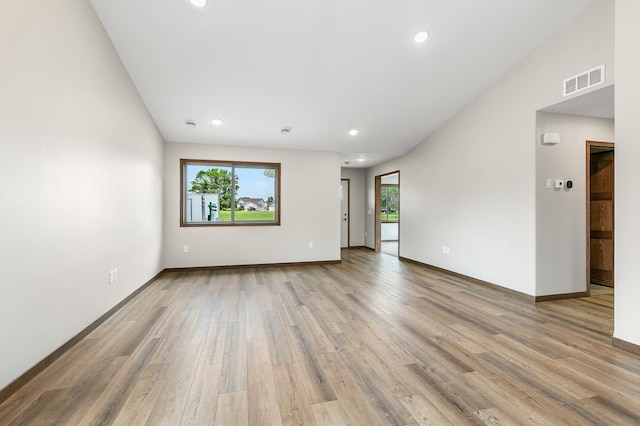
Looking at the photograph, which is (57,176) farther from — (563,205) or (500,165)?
(563,205)

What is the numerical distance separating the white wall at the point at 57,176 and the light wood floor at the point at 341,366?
33 cm

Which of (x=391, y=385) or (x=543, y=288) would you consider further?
(x=543, y=288)

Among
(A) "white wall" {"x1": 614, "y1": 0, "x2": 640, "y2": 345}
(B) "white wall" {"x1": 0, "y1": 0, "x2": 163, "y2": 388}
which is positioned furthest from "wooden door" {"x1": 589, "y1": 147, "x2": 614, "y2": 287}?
(B) "white wall" {"x1": 0, "y1": 0, "x2": 163, "y2": 388}

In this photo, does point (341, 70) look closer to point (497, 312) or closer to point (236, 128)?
point (236, 128)

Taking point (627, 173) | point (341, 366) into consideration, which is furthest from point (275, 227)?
point (627, 173)

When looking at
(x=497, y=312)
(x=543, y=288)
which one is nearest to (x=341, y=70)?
(x=497, y=312)

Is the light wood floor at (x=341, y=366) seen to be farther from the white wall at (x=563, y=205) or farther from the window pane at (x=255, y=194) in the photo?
the window pane at (x=255, y=194)

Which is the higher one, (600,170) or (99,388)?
(600,170)

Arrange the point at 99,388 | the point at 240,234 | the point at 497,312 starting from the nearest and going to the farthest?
the point at 99,388 → the point at 497,312 → the point at 240,234

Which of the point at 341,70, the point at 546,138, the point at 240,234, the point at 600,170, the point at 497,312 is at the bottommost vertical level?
the point at 497,312

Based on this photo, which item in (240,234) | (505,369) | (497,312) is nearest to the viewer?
(505,369)

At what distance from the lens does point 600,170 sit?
4289 mm

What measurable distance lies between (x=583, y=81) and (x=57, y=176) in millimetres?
4917

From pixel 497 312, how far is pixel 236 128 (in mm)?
4516
